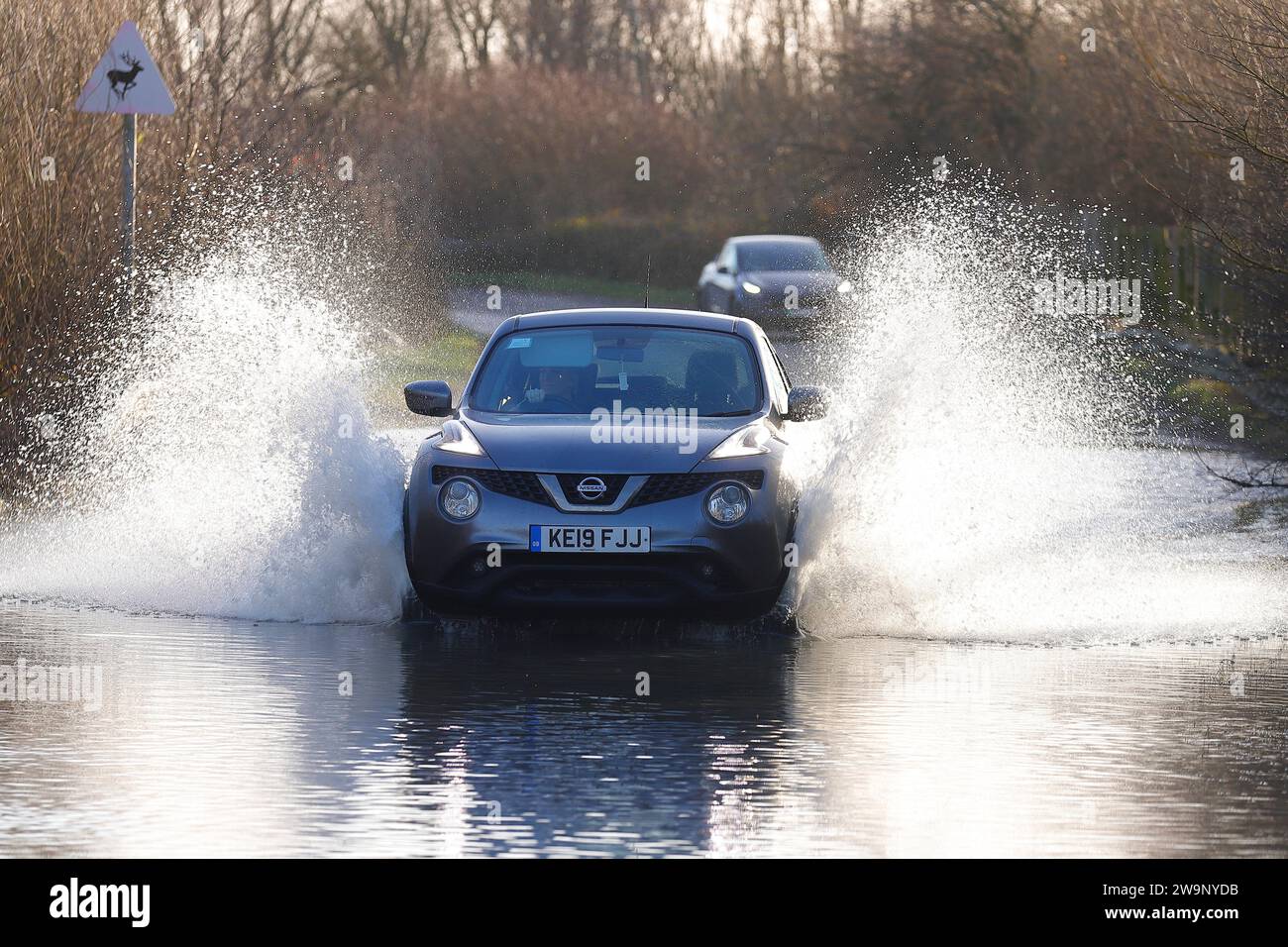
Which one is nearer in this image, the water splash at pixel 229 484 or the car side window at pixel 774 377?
the car side window at pixel 774 377

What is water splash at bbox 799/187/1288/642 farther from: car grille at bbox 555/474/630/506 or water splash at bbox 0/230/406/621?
water splash at bbox 0/230/406/621

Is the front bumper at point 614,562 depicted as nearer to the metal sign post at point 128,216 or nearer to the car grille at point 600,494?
the car grille at point 600,494

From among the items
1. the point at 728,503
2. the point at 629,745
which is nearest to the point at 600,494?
the point at 728,503

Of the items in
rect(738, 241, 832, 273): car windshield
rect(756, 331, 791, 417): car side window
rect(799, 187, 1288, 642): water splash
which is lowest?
rect(799, 187, 1288, 642): water splash

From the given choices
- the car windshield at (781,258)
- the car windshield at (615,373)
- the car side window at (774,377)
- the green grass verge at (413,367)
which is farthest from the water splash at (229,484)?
the car windshield at (781,258)

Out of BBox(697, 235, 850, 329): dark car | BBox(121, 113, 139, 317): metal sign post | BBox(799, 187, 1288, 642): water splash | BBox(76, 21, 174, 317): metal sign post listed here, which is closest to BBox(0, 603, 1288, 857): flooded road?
BBox(799, 187, 1288, 642): water splash

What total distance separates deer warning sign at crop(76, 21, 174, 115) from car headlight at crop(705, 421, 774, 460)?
7.44 meters

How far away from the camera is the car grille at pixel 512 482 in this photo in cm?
1205

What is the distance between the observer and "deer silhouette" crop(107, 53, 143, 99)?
18672 millimetres

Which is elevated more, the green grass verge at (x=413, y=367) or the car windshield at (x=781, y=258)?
the car windshield at (x=781, y=258)

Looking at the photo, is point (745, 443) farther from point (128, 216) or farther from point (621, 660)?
point (128, 216)

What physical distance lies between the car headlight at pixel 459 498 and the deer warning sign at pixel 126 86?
7.30m
